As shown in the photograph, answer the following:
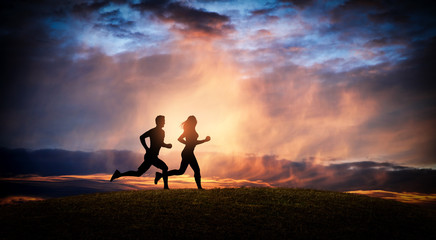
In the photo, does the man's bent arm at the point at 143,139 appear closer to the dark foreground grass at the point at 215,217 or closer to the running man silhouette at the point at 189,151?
the running man silhouette at the point at 189,151

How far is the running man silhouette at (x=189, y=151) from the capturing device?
1980cm

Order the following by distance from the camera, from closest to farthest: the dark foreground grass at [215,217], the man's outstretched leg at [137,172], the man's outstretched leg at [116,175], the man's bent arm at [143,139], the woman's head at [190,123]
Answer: the dark foreground grass at [215,217], the man's bent arm at [143,139], the man's outstretched leg at [137,172], the woman's head at [190,123], the man's outstretched leg at [116,175]

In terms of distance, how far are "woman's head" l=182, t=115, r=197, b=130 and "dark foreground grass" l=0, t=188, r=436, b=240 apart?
12.1 feet

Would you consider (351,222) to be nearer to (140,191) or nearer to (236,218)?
(236,218)

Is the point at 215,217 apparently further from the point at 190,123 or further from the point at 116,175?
the point at 116,175

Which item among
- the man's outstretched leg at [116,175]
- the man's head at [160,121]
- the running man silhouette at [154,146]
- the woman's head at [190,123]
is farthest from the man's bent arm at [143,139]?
the man's outstretched leg at [116,175]

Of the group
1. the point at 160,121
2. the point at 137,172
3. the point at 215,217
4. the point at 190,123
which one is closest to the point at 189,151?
the point at 190,123

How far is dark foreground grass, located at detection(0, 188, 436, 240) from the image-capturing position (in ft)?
43.5

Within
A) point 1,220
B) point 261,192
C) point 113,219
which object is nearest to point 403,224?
point 261,192

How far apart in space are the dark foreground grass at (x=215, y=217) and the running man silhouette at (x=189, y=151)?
3.50 feet

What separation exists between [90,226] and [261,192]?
9.53 metres

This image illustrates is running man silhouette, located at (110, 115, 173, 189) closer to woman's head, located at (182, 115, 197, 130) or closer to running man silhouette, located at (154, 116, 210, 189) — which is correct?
running man silhouette, located at (154, 116, 210, 189)

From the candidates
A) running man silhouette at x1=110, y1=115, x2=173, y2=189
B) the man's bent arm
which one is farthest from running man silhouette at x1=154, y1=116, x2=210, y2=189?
the man's bent arm

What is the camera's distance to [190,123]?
20.1 m
